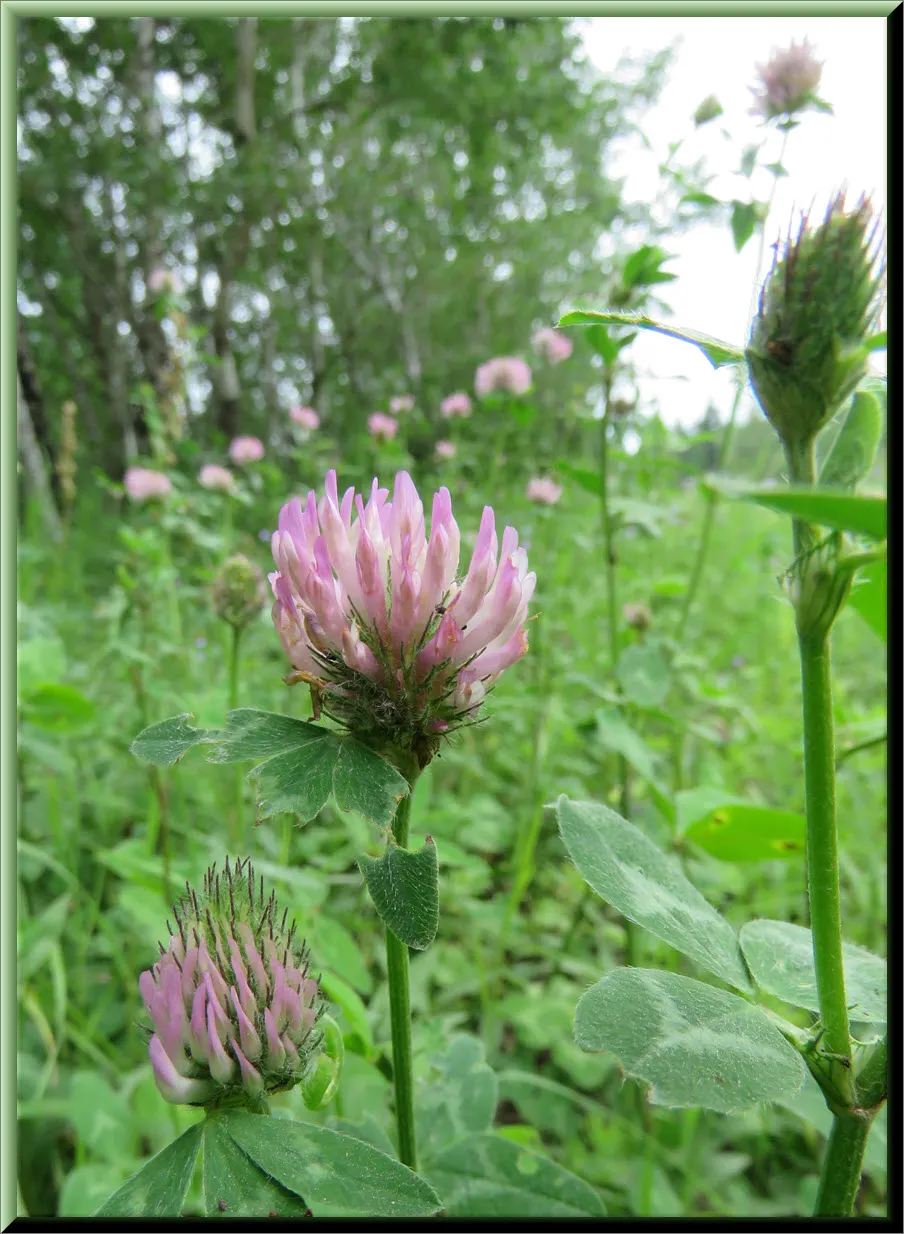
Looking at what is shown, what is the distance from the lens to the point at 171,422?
1904 mm

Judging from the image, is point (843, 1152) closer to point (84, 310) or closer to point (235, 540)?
point (235, 540)

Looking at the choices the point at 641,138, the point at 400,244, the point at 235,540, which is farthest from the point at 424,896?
the point at 400,244

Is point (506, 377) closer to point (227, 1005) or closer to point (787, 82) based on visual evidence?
point (787, 82)

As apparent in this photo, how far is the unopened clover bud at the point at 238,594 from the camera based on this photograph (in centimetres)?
117

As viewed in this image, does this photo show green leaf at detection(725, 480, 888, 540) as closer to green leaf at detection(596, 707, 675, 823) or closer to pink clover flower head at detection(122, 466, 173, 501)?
green leaf at detection(596, 707, 675, 823)

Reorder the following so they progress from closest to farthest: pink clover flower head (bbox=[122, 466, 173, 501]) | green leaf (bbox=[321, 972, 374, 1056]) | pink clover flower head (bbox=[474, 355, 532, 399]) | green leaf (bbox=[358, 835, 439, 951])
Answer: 1. green leaf (bbox=[358, 835, 439, 951])
2. green leaf (bbox=[321, 972, 374, 1056])
3. pink clover flower head (bbox=[122, 466, 173, 501])
4. pink clover flower head (bbox=[474, 355, 532, 399])

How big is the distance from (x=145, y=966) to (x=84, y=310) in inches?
313

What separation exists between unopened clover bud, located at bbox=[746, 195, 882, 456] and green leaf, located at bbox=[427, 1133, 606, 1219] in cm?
45

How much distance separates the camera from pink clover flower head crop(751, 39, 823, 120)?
1.19 meters

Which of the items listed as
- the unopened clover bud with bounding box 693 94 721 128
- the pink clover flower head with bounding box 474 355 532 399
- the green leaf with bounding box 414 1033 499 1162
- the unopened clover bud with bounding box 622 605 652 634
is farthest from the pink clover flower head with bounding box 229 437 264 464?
the green leaf with bounding box 414 1033 499 1162

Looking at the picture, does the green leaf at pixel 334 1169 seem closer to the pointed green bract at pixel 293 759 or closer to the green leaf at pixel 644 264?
the pointed green bract at pixel 293 759

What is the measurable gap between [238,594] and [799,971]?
3.16ft

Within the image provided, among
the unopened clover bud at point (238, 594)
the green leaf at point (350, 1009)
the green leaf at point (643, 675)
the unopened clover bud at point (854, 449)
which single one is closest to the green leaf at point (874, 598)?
the unopened clover bud at point (854, 449)

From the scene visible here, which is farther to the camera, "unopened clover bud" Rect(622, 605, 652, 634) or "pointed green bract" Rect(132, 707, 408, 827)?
"unopened clover bud" Rect(622, 605, 652, 634)
